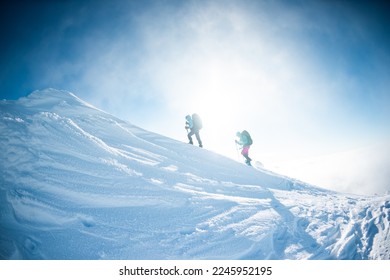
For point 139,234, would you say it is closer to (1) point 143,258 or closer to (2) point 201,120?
(1) point 143,258

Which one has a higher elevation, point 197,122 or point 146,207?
point 197,122

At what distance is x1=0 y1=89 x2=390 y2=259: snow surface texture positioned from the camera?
518 centimetres

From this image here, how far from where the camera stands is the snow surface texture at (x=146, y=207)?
5.18m

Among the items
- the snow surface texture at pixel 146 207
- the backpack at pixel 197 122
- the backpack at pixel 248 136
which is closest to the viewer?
the snow surface texture at pixel 146 207

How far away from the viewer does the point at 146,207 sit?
644cm

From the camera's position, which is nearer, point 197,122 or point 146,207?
Result: point 146,207

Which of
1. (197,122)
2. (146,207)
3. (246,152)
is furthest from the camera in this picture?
(197,122)

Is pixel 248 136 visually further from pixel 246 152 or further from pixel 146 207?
pixel 146 207

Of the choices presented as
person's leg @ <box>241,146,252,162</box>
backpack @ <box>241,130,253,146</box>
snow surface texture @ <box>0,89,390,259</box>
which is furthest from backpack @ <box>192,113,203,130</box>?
snow surface texture @ <box>0,89,390,259</box>

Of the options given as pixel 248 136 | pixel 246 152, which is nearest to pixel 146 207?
pixel 246 152

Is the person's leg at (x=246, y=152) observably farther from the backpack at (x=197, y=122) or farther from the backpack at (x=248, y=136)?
the backpack at (x=197, y=122)

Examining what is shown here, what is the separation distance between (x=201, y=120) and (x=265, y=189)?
20.9 ft

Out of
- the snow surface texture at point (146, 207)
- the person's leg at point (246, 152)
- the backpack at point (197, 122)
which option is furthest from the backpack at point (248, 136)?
the snow surface texture at point (146, 207)
